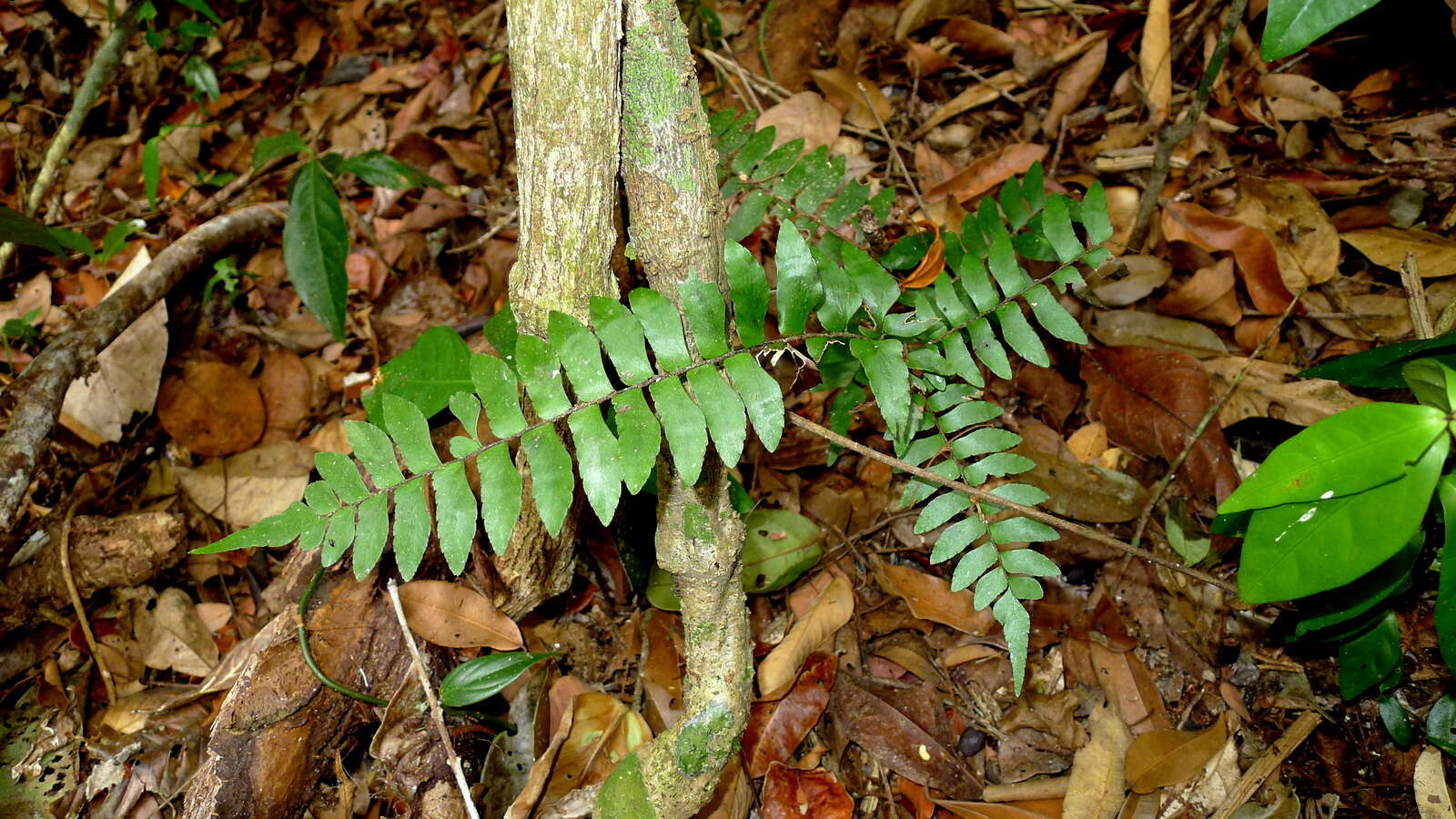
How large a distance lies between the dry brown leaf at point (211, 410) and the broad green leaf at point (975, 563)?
2.53 m

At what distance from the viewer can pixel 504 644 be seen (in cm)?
238

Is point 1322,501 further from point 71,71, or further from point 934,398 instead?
point 71,71

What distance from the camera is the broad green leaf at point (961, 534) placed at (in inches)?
81.4

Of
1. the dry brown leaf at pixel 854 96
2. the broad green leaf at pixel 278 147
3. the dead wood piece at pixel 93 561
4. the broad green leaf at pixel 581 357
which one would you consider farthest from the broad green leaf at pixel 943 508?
the broad green leaf at pixel 278 147

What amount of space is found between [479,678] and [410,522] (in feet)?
2.00

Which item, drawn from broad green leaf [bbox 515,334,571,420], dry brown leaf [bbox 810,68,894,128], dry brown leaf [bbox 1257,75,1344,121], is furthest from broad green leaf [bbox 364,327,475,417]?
dry brown leaf [bbox 1257,75,1344,121]

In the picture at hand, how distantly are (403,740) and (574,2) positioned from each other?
1812 mm

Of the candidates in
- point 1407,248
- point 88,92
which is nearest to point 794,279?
point 1407,248

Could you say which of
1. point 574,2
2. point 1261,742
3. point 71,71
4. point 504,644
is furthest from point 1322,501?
point 71,71

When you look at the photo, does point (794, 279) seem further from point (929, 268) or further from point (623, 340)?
point (929, 268)

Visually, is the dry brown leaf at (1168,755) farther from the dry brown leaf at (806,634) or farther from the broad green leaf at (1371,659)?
the dry brown leaf at (806,634)

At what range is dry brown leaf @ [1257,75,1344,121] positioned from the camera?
3.05 meters

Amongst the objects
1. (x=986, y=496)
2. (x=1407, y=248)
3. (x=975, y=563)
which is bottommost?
(x=975, y=563)

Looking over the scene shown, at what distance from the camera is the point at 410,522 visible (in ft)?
6.00
